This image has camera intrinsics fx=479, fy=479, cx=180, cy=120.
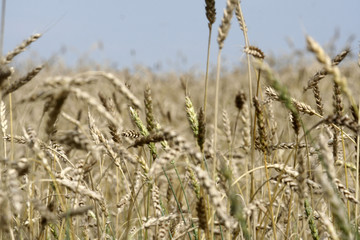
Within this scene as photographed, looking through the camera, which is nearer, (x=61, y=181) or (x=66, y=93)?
(x=66, y=93)

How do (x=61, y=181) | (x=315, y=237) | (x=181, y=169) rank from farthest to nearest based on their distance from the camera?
1. (x=181, y=169)
2. (x=315, y=237)
3. (x=61, y=181)

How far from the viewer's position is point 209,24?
1.47m

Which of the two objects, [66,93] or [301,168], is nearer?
[66,93]

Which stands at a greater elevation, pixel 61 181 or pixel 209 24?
pixel 209 24

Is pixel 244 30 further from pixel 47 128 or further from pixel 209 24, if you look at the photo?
pixel 47 128

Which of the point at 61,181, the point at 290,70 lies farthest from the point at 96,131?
the point at 290,70

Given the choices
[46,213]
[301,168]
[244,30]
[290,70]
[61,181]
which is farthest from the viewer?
[290,70]

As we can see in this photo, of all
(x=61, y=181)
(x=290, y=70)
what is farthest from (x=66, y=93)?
(x=290, y=70)

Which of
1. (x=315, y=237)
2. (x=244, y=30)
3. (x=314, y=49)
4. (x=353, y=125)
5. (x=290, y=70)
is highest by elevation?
(x=290, y=70)

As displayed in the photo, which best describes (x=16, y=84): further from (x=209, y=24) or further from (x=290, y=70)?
(x=290, y=70)

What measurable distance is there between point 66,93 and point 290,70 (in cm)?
1208

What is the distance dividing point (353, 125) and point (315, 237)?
1.75 feet

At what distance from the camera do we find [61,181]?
55.6 inches

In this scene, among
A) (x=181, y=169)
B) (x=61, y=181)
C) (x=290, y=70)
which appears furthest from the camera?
(x=290, y=70)
